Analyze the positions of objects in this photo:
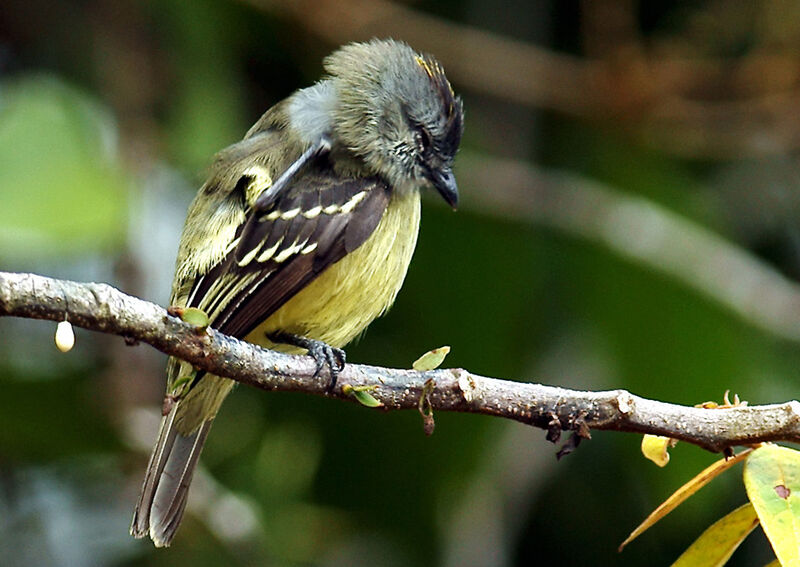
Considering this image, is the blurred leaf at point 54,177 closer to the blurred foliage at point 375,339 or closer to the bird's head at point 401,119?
the blurred foliage at point 375,339

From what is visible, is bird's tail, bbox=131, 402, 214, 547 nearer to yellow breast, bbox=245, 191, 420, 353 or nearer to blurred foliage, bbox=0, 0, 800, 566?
yellow breast, bbox=245, 191, 420, 353

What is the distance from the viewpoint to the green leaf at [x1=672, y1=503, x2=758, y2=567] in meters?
2.02

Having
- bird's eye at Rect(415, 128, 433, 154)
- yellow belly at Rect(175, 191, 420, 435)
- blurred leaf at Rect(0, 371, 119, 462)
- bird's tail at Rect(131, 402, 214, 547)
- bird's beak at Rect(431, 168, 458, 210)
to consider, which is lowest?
bird's tail at Rect(131, 402, 214, 547)

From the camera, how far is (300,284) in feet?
9.66

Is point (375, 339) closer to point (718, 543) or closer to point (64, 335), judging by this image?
point (718, 543)

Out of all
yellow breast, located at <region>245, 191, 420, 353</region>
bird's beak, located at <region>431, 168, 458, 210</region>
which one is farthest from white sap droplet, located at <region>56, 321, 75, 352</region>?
bird's beak, located at <region>431, 168, 458, 210</region>

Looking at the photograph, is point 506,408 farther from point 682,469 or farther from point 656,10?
point 656,10

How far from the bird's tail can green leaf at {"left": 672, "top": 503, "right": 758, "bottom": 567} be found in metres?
1.49

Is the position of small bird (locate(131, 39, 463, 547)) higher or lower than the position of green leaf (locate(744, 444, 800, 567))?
higher

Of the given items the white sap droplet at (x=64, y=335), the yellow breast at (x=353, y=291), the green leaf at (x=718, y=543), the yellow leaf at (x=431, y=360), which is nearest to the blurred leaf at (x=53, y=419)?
the yellow breast at (x=353, y=291)

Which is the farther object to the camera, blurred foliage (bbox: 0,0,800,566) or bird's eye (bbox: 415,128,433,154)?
blurred foliage (bbox: 0,0,800,566)

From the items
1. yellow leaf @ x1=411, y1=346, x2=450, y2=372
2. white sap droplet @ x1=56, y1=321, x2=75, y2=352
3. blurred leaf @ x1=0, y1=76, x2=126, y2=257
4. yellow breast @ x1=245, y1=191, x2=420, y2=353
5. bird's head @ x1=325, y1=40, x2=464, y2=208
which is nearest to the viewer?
white sap droplet @ x1=56, y1=321, x2=75, y2=352

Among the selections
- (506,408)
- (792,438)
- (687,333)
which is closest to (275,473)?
(687,333)

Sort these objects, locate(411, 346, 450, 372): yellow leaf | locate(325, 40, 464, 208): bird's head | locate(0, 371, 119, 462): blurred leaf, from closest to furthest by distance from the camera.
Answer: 1. locate(411, 346, 450, 372): yellow leaf
2. locate(325, 40, 464, 208): bird's head
3. locate(0, 371, 119, 462): blurred leaf
